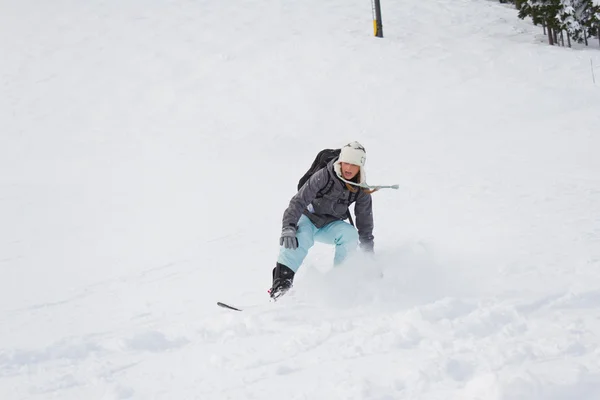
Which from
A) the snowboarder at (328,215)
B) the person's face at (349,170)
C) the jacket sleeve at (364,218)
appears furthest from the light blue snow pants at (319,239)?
the person's face at (349,170)

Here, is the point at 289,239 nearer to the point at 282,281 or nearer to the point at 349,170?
the point at 282,281

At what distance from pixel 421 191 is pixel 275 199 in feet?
8.00

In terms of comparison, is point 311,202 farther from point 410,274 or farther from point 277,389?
point 277,389

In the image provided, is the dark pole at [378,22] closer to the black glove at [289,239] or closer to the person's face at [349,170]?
the person's face at [349,170]

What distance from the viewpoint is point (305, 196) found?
481 cm

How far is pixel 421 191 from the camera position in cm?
918

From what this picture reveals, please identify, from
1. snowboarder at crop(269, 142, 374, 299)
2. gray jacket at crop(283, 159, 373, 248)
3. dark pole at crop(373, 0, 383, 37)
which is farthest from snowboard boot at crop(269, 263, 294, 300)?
dark pole at crop(373, 0, 383, 37)

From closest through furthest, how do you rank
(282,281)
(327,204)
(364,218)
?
(282,281), (327,204), (364,218)

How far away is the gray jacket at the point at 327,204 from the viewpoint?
479 cm

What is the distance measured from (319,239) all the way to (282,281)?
23.2 inches

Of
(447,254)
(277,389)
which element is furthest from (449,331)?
(447,254)

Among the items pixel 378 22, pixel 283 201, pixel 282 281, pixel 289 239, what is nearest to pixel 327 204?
pixel 289 239

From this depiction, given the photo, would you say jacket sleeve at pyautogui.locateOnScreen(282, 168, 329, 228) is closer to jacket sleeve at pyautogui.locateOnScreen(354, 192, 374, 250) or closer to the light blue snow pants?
the light blue snow pants

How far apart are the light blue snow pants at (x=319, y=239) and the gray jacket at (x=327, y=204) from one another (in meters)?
0.06
